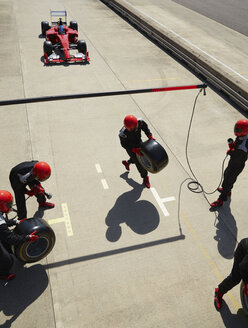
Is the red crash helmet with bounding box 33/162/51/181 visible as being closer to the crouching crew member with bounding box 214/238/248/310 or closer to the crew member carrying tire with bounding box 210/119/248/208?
the crouching crew member with bounding box 214/238/248/310

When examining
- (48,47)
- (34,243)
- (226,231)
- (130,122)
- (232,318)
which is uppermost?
(130,122)

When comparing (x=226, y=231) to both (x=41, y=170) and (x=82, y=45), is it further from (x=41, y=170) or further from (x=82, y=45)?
(x=82, y=45)

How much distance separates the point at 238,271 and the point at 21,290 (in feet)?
11.6

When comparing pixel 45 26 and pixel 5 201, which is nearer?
pixel 5 201

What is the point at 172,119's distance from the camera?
9.26 metres

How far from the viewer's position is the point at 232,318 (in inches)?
172

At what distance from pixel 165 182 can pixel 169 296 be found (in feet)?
9.57

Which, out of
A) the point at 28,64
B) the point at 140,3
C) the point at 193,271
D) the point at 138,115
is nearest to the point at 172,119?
the point at 138,115

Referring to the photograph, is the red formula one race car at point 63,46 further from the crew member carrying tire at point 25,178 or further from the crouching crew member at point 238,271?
the crouching crew member at point 238,271

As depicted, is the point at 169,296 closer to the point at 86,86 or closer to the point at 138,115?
the point at 138,115

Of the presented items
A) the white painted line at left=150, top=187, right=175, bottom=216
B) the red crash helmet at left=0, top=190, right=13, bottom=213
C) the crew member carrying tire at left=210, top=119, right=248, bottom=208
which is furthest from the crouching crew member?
the red crash helmet at left=0, top=190, right=13, bottom=213

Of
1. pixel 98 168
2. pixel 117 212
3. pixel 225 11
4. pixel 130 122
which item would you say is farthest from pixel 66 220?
pixel 225 11

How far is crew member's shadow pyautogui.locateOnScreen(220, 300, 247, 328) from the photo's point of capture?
4.30 m

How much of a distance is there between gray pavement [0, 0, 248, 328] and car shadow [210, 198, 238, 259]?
0.09 ft
